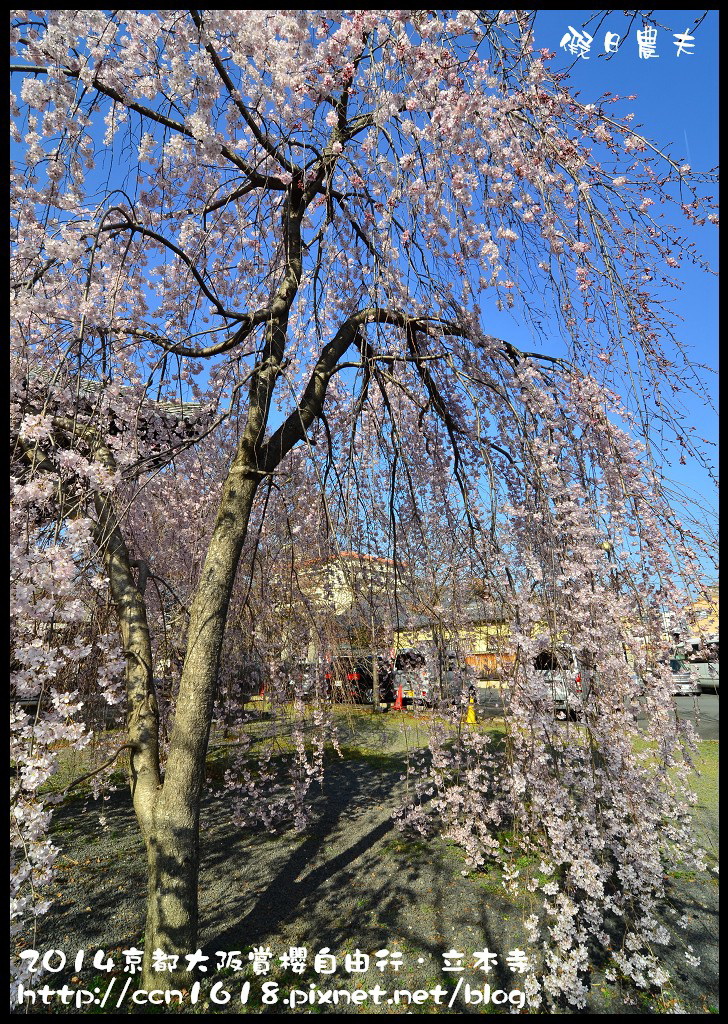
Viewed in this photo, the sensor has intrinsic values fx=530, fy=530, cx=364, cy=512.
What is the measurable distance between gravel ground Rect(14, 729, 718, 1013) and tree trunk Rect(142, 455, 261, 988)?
0.42 m

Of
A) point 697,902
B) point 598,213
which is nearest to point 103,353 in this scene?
point 598,213

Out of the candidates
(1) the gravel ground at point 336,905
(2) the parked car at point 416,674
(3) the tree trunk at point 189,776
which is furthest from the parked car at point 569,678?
(2) the parked car at point 416,674

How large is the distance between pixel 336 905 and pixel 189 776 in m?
2.04

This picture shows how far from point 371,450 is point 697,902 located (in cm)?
456

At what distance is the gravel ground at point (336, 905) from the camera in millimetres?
3395

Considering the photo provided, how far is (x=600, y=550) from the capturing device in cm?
309

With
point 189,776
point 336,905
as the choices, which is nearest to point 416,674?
point 336,905

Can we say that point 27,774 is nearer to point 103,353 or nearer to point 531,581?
point 103,353

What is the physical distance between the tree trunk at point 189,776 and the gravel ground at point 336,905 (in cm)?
42

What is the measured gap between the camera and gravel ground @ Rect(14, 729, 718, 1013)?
339cm

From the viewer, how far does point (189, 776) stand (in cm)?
323

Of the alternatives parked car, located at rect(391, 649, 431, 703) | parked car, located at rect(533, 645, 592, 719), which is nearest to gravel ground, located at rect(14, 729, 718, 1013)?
parked car, located at rect(391, 649, 431, 703)

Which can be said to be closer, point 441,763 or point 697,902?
point 697,902

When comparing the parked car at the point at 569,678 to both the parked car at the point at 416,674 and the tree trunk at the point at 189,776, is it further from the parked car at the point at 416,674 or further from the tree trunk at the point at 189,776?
the parked car at the point at 416,674
